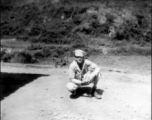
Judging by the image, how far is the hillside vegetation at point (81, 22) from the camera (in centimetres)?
1401

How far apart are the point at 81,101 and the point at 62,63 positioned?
5392 mm

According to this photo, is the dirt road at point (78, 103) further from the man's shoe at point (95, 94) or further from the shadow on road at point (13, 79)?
the shadow on road at point (13, 79)

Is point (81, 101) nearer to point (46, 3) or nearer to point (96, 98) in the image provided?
point (96, 98)

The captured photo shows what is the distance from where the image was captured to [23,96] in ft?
20.5

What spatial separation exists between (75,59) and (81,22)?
10243 millimetres

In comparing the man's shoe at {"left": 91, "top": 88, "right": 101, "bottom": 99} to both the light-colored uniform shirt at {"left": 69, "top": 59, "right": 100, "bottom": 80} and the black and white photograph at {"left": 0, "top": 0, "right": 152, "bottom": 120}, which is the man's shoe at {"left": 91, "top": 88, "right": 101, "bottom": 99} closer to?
the black and white photograph at {"left": 0, "top": 0, "right": 152, "bottom": 120}

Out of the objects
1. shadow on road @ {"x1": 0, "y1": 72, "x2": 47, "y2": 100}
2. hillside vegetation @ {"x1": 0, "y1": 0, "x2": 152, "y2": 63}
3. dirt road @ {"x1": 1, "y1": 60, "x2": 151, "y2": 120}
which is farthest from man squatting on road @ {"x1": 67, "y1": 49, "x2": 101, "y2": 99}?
hillside vegetation @ {"x1": 0, "y1": 0, "x2": 152, "y2": 63}

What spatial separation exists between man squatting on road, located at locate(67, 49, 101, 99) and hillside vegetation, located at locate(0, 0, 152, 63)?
7.55 meters

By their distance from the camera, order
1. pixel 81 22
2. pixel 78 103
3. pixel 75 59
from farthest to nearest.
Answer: pixel 81 22 → pixel 75 59 → pixel 78 103

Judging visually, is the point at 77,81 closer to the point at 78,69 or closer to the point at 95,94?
the point at 78,69

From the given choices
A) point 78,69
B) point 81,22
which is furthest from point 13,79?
point 81,22

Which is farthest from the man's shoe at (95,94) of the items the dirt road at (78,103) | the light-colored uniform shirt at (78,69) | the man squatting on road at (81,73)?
the light-colored uniform shirt at (78,69)

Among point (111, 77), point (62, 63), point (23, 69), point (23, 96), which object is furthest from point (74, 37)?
point (23, 96)

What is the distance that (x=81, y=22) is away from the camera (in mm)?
15344
